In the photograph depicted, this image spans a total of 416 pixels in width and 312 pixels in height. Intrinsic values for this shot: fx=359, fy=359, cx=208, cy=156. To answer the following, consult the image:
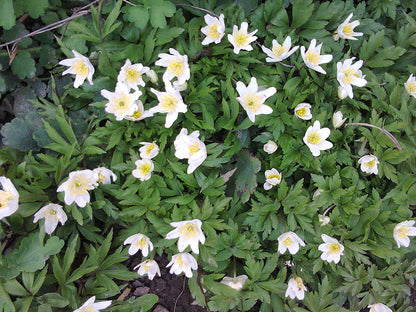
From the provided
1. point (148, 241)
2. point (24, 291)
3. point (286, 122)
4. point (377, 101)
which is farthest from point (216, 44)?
point (24, 291)

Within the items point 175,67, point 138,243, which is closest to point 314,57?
point 175,67

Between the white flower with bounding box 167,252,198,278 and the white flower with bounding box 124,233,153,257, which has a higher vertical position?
the white flower with bounding box 124,233,153,257

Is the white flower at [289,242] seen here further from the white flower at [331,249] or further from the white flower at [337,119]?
the white flower at [337,119]

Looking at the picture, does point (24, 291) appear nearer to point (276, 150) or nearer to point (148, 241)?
point (148, 241)

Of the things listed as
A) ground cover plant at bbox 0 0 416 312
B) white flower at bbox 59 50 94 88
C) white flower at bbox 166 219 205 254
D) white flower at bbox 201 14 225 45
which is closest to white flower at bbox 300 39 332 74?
ground cover plant at bbox 0 0 416 312

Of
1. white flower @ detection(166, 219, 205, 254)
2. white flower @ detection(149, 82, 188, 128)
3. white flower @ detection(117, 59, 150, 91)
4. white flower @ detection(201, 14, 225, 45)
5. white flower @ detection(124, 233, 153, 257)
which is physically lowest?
white flower @ detection(124, 233, 153, 257)

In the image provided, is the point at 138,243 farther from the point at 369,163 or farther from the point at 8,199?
the point at 369,163

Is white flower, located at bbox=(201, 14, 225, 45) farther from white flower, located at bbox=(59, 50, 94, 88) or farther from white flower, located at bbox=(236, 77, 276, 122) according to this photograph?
white flower, located at bbox=(59, 50, 94, 88)
